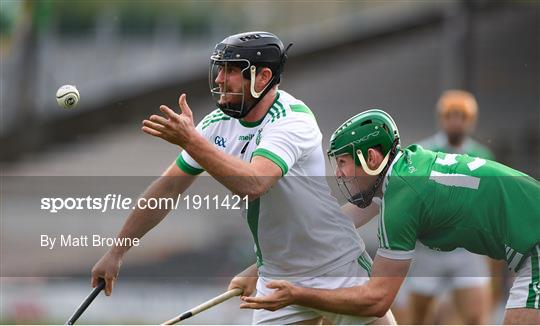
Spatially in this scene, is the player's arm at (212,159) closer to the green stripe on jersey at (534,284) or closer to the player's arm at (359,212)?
the player's arm at (359,212)

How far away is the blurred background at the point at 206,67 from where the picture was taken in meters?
13.5

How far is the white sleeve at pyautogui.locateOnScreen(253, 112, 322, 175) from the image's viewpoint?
4.57m

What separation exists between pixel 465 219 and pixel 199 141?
1044 millimetres

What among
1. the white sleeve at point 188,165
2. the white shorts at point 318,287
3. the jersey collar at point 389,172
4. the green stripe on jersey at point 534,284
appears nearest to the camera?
the green stripe on jersey at point 534,284

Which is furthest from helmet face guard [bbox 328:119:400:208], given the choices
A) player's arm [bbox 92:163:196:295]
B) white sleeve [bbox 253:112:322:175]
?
player's arm [bbox 92:163:196:295]

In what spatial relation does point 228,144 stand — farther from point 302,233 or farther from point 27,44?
point 27,44

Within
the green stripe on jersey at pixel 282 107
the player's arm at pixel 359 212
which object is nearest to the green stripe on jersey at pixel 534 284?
the player's arm at pixel 359 212

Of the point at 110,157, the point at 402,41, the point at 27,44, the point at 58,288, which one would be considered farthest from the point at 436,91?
the point at 58,288

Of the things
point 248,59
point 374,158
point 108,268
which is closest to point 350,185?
point 374,158

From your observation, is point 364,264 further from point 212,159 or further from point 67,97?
point 67,97

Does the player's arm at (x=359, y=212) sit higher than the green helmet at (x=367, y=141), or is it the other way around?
the green helmet at (x=367, y=141)
